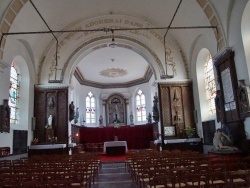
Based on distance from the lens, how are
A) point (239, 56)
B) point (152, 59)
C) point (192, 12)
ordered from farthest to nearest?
point (152, 59) → point (192, 12) → point (239, 56)

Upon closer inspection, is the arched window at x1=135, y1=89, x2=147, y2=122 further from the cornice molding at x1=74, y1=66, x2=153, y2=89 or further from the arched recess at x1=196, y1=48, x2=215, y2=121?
the arched recess at x1=196, y1=48, x2=215, y2=121

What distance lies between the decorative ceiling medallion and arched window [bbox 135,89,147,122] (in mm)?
2830

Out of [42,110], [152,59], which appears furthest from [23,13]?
[152,59]

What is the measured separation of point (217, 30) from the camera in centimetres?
1077

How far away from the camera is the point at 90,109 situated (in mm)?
23781

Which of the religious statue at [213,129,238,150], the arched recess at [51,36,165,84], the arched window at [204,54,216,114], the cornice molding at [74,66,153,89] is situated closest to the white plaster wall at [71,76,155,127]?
the cornice molding at [74,66,153,89]

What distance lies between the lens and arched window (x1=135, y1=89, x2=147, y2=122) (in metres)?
23.6

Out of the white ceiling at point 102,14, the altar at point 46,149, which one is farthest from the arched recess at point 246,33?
the altar at point 46,149

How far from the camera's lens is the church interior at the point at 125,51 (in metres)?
10.2

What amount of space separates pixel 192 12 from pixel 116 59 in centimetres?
896

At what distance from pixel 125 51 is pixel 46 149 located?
30.4ft

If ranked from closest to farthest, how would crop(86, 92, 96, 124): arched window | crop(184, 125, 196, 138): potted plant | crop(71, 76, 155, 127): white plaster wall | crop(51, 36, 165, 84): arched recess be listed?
crop(184, 125, 196, 138): potted plant → crop(51, 36, 165, 84): arched recess → crop(71, 76, 155, 127): white plaster wall → crop(86, 92, 96, 124): arched window

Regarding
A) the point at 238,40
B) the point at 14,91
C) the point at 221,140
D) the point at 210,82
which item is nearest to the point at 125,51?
the point at 210,82

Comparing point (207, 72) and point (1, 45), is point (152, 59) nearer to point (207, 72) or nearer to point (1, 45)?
point (207, 72)
